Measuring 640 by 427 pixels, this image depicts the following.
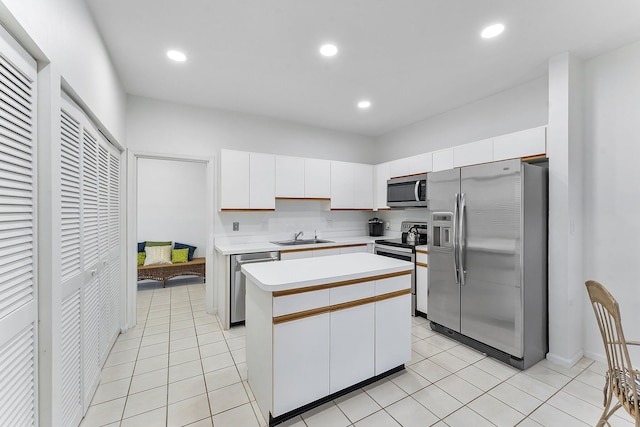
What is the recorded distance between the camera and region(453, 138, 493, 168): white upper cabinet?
308 centimetres

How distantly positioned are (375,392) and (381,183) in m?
3.22

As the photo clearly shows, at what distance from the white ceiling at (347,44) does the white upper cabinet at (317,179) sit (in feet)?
→ 3.30

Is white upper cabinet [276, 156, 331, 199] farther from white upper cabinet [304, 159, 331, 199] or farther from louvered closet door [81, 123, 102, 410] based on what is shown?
louvered closet door [81, 123, 102, 410]

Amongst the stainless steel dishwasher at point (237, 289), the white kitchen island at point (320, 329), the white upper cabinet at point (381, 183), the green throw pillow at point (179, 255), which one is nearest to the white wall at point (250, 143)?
the white upper cabinet at point (381, 183)

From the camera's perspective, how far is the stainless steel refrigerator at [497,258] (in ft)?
8.01

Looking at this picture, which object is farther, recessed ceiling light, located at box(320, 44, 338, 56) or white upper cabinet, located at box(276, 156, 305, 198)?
white upper cabinet, located at box(276, 156, 305, 198)

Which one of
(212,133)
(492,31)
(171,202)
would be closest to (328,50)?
(492,31)

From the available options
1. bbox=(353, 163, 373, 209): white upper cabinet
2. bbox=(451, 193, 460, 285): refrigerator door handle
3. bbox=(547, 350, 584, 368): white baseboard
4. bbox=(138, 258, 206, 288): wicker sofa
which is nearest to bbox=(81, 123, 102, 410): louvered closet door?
bbox=(138, 258, 206, 288): wicker sofa

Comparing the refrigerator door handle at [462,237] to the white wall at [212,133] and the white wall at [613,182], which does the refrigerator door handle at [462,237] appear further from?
the white wall at [212,133]

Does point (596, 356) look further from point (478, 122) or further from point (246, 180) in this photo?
A: point (246, 180)

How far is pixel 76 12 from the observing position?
1.65 meters

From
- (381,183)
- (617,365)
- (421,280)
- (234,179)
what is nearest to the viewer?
(617,365)

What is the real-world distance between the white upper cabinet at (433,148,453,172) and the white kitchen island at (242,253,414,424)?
187 centimetres

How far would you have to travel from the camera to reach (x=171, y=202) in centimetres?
557
